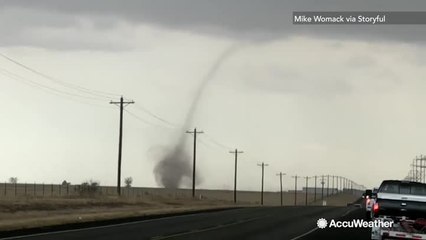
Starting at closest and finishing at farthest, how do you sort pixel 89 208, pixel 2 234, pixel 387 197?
pixel 387 197
pixel 2 234
pixel 89 208

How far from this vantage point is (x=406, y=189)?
745 inches

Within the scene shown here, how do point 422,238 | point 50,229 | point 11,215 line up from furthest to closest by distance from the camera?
point 11,215
point 50,229
point 422,238

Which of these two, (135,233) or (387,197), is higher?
(387,197)

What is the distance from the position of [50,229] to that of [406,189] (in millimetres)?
14221

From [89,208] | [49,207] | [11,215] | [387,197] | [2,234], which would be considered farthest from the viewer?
[89,208]

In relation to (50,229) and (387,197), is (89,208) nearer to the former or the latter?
(50,229)

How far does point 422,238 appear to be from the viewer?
55.0 feet

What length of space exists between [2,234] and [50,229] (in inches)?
127

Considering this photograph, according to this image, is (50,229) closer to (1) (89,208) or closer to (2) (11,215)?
(2) (11,215)

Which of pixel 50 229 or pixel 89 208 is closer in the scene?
pixel 50 229


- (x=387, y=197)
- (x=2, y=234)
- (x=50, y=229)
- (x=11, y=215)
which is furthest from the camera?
(x=11, y=215)

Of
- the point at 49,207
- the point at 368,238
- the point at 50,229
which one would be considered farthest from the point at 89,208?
the point at 368,238

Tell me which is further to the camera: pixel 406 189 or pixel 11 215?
pixel 11 215

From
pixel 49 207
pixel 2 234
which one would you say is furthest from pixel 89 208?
pixel 2 234
